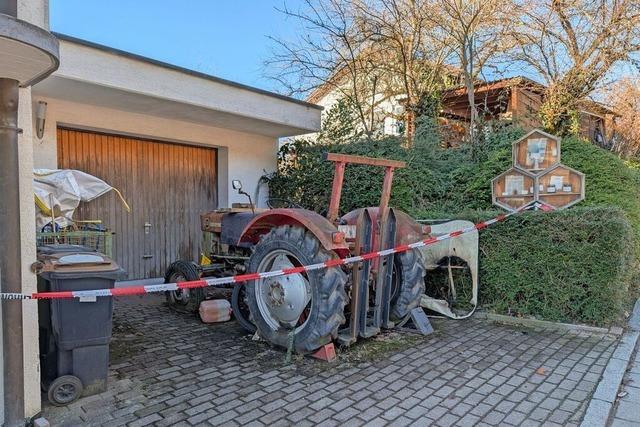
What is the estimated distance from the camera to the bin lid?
3041 mm

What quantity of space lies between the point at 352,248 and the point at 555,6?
8.47m

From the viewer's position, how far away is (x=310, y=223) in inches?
148

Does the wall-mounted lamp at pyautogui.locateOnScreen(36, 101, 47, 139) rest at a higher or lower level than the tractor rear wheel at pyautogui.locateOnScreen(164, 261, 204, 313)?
higher

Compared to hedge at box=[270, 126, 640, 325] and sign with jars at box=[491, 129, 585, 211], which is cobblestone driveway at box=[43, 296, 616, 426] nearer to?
hedge at box=[270, 126, 640, 325]

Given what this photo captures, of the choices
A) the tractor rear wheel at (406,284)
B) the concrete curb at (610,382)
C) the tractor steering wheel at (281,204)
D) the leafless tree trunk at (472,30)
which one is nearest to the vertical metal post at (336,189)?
the tractor steering wheel at (281,204)

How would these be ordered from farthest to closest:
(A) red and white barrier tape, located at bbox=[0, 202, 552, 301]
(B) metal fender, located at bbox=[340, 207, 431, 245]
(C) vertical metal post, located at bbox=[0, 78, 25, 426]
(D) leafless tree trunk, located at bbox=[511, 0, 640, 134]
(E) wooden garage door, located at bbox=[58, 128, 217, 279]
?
(D) leafless tree trunk, located at bbox=[511, 0, 640, 134] < (E) wooden garage door, located at bbox=[58, 128, 217, 279] < (B) metal fender, located at bbox=[340, 207, 431, 245] < (A) red and white barrier tape, located at bbox=[0, 202, 552, 301] < (C) vertical metal post, located at bbox=[0, 78, 25, 426]

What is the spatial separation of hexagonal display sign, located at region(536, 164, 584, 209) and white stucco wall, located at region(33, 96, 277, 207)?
519cm

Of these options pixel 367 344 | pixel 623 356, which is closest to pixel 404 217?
pixel 367 344

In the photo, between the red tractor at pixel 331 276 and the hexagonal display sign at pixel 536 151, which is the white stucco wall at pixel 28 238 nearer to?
the red tractor at pixel 331 276

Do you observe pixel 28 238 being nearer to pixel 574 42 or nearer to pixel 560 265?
pixel 560 265

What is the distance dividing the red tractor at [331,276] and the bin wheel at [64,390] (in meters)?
1.64

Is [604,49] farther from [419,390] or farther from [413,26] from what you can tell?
[419,390]

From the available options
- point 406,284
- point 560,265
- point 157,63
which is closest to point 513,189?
point 560,265

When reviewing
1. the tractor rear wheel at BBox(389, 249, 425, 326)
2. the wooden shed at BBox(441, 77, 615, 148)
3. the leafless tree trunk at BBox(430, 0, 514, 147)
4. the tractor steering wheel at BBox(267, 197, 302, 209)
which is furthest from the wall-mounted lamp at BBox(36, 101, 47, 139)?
the wooden shed at BBox(441, 77, 615, 148)
